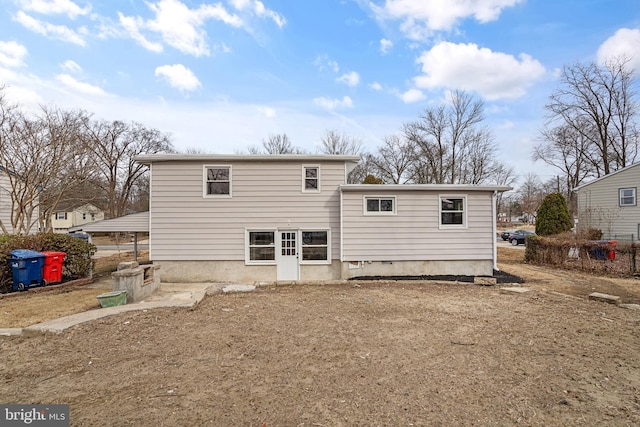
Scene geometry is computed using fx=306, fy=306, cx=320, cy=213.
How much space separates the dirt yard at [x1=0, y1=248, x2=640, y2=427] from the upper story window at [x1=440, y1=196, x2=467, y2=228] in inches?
164

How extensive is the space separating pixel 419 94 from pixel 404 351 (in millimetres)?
16726

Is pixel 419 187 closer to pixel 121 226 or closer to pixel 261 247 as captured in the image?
pixel 261 247

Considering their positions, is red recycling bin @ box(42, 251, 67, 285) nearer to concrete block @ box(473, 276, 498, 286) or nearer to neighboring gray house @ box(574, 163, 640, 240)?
concrete block @ box(473, 276, 498, 286)

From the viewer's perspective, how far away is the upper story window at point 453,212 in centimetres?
1038

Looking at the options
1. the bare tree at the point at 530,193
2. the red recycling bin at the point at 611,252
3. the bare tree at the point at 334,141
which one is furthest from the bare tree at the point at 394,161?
the bare tree at the point at 530,193

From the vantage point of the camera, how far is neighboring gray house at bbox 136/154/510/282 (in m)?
A: 10.2

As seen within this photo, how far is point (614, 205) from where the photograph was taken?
18422 millimetres

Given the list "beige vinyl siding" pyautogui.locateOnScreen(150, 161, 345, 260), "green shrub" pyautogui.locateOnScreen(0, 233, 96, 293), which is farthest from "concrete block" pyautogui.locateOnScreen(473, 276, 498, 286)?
"green shrub" pyautogui.locateOnScreen(0, 233, 96, 293)

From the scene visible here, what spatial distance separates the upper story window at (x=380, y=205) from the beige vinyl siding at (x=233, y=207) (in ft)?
3.54

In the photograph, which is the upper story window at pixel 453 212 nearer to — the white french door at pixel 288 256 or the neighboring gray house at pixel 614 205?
the white french door at pixel 288 256

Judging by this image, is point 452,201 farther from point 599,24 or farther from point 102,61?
point 102,61

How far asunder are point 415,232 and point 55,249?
1132 cm

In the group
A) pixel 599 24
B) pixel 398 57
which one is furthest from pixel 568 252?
pixel 398 57

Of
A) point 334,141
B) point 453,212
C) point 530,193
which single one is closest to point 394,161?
point 334,141
